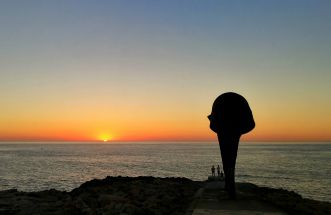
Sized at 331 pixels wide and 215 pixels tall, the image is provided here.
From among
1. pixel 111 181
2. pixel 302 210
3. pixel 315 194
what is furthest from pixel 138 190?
pixel 315 194

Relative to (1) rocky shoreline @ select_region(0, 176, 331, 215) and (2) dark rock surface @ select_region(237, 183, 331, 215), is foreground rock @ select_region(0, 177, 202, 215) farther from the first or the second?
(2) dark rock surface @ select_region(237, 183, 331, 215)

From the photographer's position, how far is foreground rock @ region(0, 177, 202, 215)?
14.9 meters

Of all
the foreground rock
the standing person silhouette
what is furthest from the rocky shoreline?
the standing person silhouette

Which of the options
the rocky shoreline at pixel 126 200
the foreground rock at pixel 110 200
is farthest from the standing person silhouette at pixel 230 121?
the foreground rock at pixel 110 200

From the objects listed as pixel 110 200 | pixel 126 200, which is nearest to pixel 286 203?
pixel 126 200

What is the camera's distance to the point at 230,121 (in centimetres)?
1645

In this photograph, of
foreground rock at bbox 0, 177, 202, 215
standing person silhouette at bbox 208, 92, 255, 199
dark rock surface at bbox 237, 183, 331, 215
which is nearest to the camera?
foreground rock at bbox 0, 177, 202, 215

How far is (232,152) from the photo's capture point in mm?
16469

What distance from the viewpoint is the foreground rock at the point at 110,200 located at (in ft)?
48.8

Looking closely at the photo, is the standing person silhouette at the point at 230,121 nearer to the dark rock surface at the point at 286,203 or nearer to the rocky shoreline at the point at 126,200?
the dark rock surface at the point at 286,203

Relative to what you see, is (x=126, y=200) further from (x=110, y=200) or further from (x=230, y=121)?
(x=230, y=121)

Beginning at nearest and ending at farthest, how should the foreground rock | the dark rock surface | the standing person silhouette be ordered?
the foreground rock → the dark rock surface → the standing person silhouette

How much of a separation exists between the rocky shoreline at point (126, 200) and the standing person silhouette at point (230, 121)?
224 cm

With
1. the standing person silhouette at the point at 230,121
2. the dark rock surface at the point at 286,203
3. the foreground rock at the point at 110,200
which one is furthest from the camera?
the standing person silhouette at the point at 230,121
